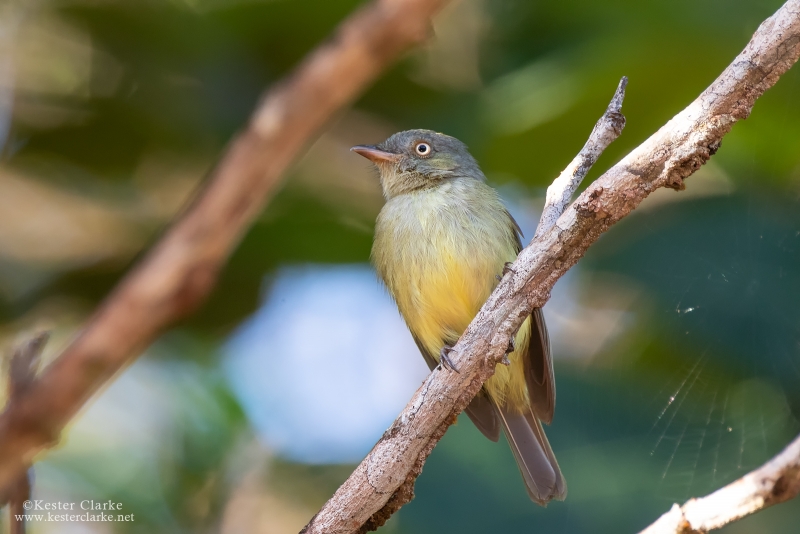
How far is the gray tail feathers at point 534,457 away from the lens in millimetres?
4121

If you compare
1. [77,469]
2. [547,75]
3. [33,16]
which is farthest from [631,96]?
[77,469]

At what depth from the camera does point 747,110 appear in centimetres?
245

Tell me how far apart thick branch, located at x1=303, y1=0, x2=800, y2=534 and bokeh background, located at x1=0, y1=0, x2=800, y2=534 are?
7.28 feet

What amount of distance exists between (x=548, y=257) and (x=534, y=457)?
1885 mm

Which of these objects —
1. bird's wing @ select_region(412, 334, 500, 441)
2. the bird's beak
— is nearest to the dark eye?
the bird's beak

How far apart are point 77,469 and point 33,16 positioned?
2938mm

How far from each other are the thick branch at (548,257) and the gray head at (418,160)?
1.93 metres

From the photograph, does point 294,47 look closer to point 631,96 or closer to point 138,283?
point 631,96

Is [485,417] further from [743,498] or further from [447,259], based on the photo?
[743,498]

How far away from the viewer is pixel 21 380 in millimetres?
1021

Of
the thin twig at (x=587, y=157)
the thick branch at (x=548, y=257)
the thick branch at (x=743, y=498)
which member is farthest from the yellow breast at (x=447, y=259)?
the thick branch at (x=743, y=498)

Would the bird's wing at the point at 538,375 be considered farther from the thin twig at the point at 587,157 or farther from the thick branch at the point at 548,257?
the thick branch at the point at 548,257

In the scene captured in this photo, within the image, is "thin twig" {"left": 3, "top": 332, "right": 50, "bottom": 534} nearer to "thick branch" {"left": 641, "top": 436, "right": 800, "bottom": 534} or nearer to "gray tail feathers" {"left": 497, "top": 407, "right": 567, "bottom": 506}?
"thick branch" {"left": 641, "top": 436, "right": 800, "bottom": 534}

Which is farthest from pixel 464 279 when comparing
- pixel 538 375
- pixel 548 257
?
pixel 548 257
